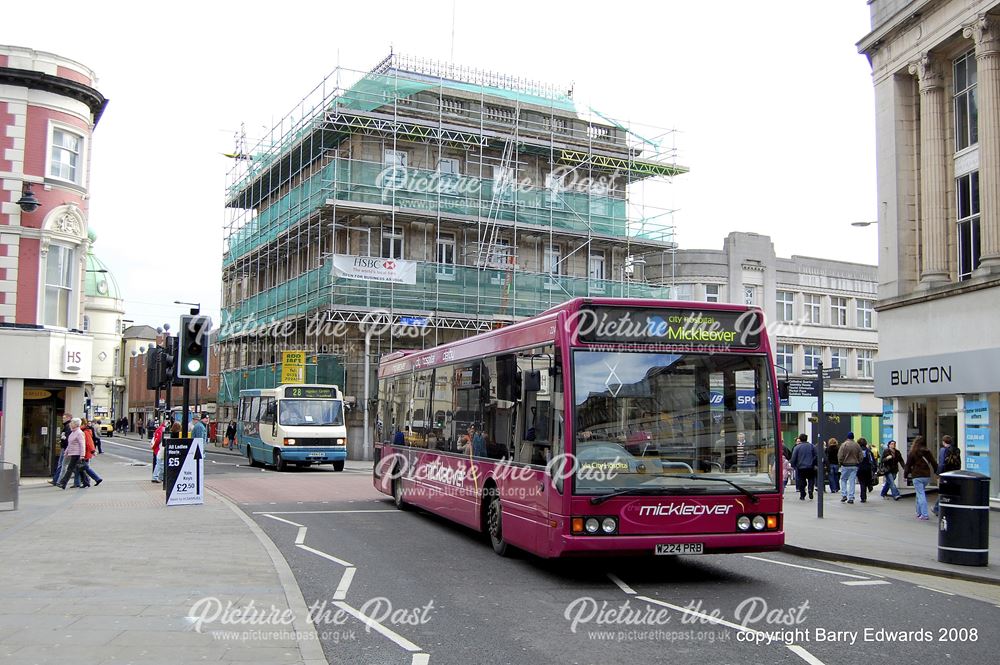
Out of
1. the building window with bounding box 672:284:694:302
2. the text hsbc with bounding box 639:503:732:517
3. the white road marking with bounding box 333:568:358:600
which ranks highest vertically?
the building window with bounding box 672:284:694:302

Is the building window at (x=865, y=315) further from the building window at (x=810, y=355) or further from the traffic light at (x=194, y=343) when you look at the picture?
the traffic light at (x=194, y=343)

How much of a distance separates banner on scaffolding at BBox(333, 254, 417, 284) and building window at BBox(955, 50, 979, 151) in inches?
879

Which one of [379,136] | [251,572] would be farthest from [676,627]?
[379,136]

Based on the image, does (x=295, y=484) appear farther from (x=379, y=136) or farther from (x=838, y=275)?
(x=838, y=275)

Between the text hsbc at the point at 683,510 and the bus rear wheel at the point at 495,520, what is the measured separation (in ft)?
8.82

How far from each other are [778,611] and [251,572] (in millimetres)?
5627

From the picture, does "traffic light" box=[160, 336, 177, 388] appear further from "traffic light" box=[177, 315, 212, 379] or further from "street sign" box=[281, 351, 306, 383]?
"street sign" box=[281, 351, 306, 383]

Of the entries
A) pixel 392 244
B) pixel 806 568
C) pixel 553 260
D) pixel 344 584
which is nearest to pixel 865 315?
pixel 553 260

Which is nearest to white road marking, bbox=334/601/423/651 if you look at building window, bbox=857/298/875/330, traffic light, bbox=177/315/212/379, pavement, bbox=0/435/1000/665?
pavement, bbox=0/435/1000/665

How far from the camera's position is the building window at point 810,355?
54.8 metres

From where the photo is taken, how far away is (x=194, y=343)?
18.0 meters

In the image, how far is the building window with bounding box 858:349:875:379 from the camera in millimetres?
56406

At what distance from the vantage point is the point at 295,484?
25844 millimetres

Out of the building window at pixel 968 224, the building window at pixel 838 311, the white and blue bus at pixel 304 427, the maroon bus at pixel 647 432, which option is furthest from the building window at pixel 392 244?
the maroon bus at pixel 647 432
